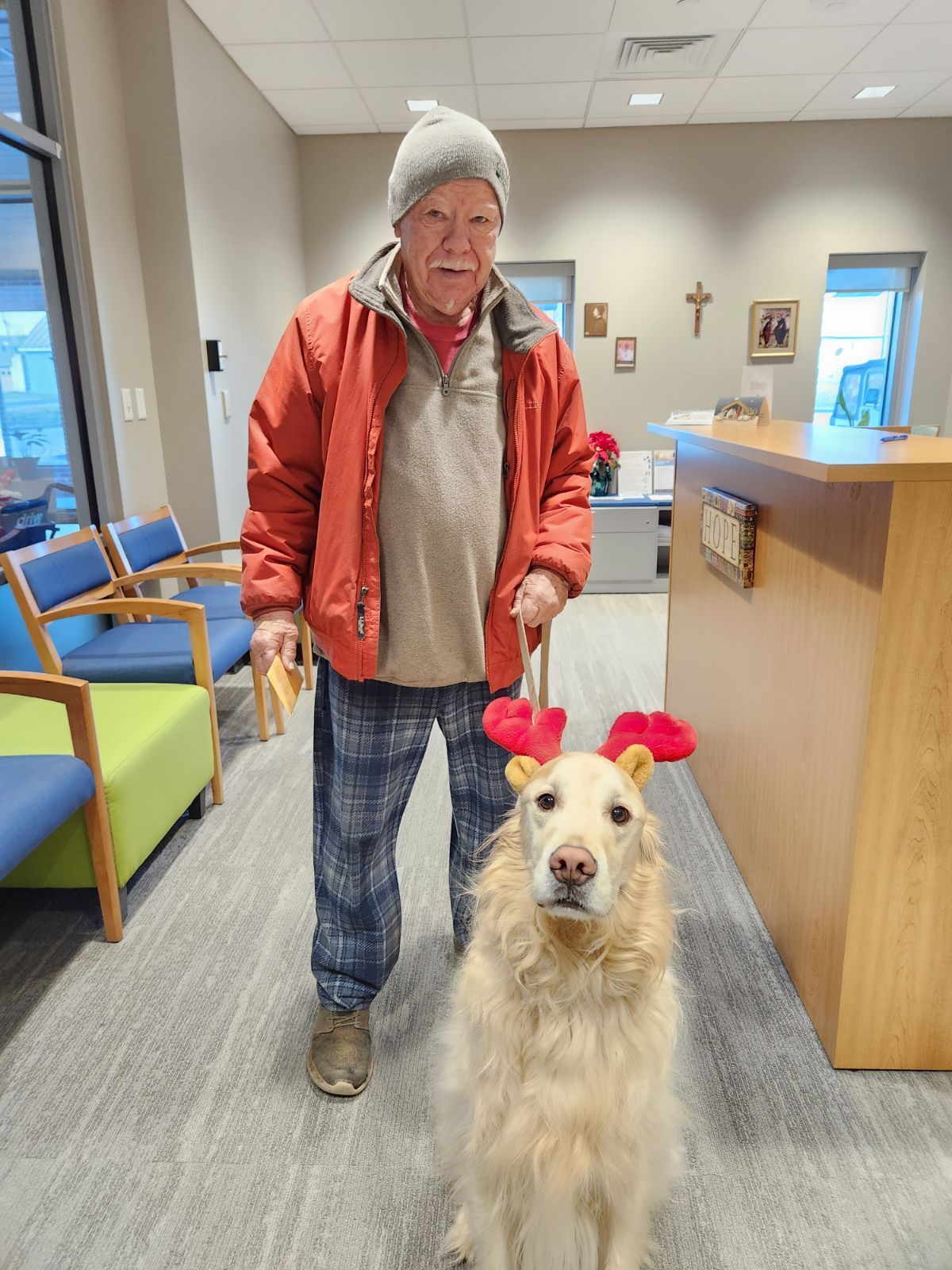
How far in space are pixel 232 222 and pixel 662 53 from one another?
2.33 m

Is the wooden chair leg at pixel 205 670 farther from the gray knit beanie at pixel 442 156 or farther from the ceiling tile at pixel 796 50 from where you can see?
the ceiling tile at pixel 796 50

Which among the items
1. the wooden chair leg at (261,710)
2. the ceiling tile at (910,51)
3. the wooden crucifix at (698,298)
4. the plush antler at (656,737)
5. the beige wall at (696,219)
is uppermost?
the ceiling tile at (910,51)

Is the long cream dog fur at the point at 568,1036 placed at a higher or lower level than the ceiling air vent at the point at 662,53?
lower

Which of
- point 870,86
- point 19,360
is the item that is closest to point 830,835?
point 19,360

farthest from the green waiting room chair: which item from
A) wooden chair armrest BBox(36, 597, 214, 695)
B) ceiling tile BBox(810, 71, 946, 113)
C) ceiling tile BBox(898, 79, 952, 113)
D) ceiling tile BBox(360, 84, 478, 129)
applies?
ceiling tile BBox(898, 79, 952, 113)

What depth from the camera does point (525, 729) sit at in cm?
113

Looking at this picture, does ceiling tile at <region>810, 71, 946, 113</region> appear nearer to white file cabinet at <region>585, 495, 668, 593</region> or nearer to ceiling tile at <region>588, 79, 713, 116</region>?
ceiling tile at <region>588, 79, 713, 116</region>

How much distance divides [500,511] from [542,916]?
676 millimetres

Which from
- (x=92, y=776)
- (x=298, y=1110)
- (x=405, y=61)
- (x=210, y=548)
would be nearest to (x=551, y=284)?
(x=405, y=61)

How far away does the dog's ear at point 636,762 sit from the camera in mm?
1058

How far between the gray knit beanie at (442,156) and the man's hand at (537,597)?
0.62m

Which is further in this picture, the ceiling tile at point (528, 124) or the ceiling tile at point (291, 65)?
the ceiling tile at point (528, 124)

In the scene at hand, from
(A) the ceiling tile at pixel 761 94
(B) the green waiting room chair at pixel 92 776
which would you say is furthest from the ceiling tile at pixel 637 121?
(B) the green waiting room chair at pixel 92 776

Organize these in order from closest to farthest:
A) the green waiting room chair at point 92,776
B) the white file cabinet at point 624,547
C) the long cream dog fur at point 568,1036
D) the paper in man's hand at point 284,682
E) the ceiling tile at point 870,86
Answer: the long cream dog fur at point 568,1036, the paper in man's hand at point 284,682, the green waiting room chair at point 92,776, the ceiling tile at point 870,86, the white file cabinet at point 624,547
